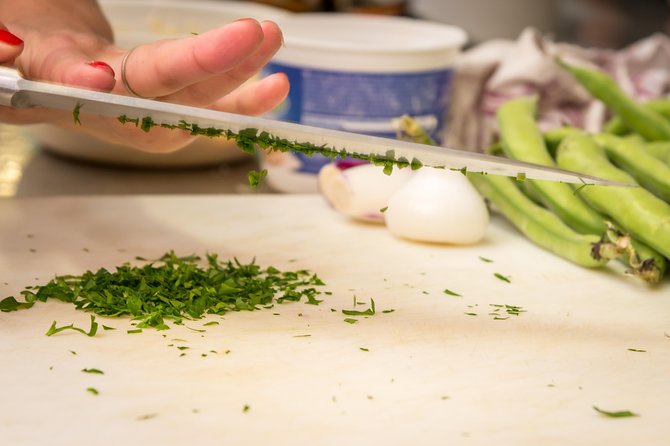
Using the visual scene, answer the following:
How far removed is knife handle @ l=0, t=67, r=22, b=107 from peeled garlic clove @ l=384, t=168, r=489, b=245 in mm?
837

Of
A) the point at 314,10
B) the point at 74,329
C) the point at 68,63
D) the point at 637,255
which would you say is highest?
the point at 314,10

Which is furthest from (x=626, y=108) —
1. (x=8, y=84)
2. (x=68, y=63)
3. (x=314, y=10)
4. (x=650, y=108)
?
(x=314, y=10)

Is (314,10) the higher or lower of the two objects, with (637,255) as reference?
higher

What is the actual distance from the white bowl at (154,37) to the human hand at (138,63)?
1.43 ft

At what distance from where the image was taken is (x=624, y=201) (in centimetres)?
165

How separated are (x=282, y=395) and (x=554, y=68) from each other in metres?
1.66

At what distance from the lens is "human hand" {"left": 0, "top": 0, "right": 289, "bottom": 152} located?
1276mm

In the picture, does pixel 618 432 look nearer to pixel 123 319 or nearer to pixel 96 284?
pixel 123 319

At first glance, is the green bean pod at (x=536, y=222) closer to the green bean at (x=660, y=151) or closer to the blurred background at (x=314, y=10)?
the green bean at (x=660, y=151)

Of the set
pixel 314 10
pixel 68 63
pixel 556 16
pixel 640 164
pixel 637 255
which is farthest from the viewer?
pixel 314 10

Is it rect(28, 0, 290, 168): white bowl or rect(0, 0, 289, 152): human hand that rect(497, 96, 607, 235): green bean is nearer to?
rect(0, 0, 289, 152): human hand

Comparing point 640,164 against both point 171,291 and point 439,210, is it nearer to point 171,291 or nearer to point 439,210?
point 439,210

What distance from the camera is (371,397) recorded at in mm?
1183

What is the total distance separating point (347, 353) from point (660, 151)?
0.98 meters
